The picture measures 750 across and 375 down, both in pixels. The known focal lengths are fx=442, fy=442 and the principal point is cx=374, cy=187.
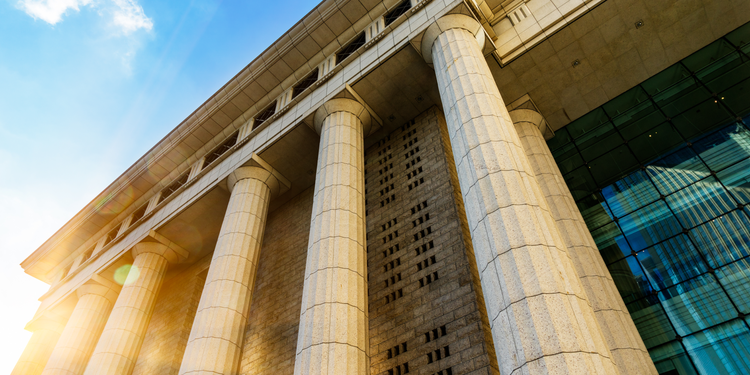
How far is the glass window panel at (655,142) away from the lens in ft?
55.3

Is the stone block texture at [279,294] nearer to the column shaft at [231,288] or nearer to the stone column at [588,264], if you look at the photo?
the column shaft at [231,288]

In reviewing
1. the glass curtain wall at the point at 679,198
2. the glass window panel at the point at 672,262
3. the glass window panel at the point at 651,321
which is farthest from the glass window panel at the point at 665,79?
the glass window panel at the point at 651,321

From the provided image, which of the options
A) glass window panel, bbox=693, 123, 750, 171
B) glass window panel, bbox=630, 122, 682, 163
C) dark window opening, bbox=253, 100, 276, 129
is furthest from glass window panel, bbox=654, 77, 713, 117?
dark window opening, bbox=253, 100, 276, 129

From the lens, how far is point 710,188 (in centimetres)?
1477

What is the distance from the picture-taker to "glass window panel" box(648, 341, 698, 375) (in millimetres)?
12555

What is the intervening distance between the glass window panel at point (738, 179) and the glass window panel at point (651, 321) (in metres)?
4.17

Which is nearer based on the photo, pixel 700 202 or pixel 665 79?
pixel 700 202

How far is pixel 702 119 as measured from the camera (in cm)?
1656

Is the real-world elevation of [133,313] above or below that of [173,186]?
below

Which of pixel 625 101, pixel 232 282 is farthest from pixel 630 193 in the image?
pixel 232 282

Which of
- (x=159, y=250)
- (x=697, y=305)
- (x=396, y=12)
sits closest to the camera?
(x=697, y=305)

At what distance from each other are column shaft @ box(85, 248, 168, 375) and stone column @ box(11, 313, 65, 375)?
978cm

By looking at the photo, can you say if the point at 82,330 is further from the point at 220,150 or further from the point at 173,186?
the point at 220,150

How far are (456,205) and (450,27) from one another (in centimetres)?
617
